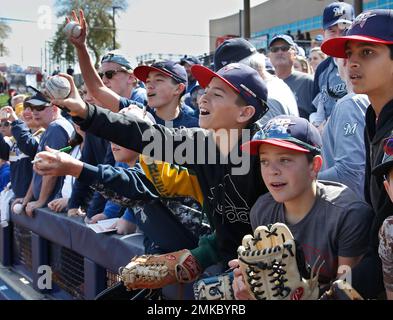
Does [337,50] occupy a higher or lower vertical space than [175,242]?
higher

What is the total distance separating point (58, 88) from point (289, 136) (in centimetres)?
97

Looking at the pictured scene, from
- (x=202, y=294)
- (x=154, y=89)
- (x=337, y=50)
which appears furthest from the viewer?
(x=154, y=89)

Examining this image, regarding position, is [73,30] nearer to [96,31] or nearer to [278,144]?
[278,144]

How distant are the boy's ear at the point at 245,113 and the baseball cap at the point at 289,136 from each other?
1.11 feet

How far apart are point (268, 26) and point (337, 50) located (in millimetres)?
31078

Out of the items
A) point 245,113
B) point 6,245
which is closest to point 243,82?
point 245,113

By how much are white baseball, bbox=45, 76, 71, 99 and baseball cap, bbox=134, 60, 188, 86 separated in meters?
1.52

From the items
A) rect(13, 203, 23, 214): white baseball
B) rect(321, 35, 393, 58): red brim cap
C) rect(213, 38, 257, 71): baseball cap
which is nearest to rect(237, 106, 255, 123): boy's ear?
rect(321, 35, 393, 58): red brim cap

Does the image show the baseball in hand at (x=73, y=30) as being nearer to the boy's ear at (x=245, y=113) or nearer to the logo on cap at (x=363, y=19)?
the boy's ear at (x=245, y=113)

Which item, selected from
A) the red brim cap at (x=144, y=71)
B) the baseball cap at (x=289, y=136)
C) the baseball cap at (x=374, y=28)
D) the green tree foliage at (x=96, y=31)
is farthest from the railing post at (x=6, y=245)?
the green tree foliage at (x=96, y=31)

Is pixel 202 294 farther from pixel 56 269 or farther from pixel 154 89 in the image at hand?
pixel 56 269

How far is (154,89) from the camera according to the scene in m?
3.68

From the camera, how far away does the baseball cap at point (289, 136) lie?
2.06 metres
